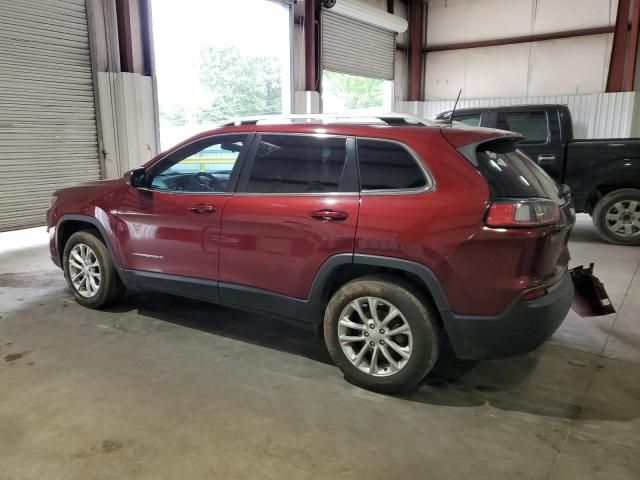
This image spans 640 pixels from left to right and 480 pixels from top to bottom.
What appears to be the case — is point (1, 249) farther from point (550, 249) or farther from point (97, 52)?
point (550, 249)

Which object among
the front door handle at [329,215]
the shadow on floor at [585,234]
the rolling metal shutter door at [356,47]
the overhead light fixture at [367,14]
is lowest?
the shadow on floor at [585,234]

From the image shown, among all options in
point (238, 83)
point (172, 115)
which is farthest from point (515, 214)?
point (238, 83)

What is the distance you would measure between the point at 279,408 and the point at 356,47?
1150 cm

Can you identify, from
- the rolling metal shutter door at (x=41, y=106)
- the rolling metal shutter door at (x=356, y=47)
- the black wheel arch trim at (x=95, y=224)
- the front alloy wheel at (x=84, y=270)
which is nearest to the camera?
the black wheel arch trim at (x=95, y=224)

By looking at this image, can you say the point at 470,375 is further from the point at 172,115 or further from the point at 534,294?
the point at 172,115

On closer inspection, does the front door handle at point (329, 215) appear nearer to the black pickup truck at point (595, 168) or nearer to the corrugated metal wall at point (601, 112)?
the black pickup truck at point (595, 168)

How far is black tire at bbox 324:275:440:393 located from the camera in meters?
2.70

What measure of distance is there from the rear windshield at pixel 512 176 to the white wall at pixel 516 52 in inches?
429

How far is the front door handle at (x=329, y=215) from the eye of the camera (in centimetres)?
286

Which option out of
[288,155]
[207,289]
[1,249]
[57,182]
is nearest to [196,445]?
[207,289]

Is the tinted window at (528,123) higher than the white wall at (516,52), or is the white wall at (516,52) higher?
the white wall at (516,52)

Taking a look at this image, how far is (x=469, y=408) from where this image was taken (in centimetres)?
273

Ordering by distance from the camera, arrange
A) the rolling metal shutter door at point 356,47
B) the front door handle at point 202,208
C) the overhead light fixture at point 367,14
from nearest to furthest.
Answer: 1. the front door handle at point 202,208
2. the overhead light fixture at point 367,14
3. the rolling metal shutter door at point 356,47

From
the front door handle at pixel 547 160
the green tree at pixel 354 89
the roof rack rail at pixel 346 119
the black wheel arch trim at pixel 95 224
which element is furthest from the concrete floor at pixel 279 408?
the green tree at pixel 354 89
